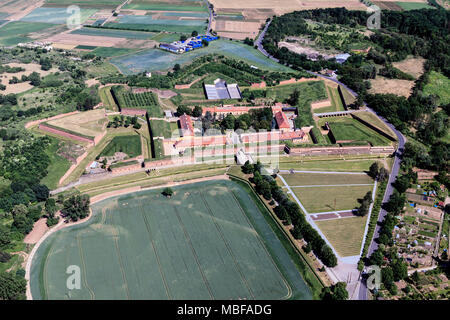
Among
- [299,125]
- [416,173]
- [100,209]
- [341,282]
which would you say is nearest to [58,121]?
[100,209]

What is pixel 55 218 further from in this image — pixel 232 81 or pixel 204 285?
pixel 232 81

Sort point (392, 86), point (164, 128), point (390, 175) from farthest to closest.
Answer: point (392, 86)
point (164, 128)
point (390, 175)

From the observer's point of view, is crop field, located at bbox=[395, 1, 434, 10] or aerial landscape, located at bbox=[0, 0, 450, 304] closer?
aerial landscape, located at bbox=[0, 0, 450, 304]

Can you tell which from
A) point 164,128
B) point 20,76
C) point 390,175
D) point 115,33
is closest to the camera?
point 390,175

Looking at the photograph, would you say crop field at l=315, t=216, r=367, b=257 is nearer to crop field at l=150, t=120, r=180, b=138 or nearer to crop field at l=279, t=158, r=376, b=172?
crop field at l=279, t=158, r=376, b=172

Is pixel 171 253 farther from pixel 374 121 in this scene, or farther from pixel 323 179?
pixel 374 121

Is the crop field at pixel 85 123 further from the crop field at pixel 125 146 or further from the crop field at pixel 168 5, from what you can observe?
the crop field at pixel 168 5

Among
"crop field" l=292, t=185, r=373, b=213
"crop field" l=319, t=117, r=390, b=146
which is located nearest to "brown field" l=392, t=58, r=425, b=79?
"crop field" l=319, t=117, r=390, b=146

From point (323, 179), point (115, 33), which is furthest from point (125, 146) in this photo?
point (115, 33)
